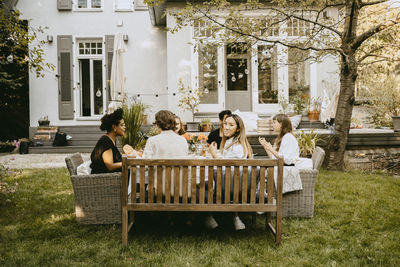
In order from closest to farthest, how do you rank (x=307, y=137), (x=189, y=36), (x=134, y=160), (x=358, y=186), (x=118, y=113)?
(x=134, y=160) → (x=118, y=113) → (x=358, y=186) → (x=307, y=137) → (x=189, y=36)

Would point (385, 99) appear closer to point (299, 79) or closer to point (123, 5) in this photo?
point (299, 79)

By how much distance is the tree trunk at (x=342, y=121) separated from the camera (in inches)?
271

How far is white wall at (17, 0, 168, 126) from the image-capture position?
11.8 metres

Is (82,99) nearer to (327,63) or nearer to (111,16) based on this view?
(111,16)

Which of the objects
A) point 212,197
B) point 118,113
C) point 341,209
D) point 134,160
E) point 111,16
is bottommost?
point 341,209

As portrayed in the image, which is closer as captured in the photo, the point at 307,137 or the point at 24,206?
the point at 24,206

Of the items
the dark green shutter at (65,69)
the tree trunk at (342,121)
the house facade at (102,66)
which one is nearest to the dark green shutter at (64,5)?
the house facade at (102,66)

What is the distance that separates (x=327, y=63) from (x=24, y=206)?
9585 mm

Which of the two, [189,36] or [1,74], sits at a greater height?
[189,36]

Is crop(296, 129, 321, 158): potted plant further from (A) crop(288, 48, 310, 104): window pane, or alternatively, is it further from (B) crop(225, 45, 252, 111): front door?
(B) crop(225, 45, 252, 111): front door

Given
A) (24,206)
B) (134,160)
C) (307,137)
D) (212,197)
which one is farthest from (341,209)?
(24,206)

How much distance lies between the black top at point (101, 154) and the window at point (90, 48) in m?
9.37

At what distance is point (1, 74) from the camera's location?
10703 mm

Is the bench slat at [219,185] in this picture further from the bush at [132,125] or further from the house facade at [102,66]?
the house facade at [102,66]
